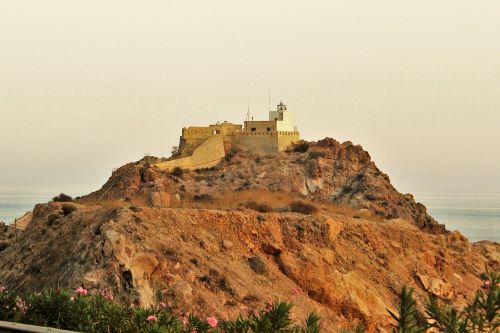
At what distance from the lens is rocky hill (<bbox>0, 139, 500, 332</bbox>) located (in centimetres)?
2291

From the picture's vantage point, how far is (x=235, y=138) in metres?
55.8

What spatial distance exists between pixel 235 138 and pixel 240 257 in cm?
2916

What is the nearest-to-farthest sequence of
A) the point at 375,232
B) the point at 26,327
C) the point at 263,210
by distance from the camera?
1. the point at 26,327
2. the point at 263,210
3. the point at 375,232

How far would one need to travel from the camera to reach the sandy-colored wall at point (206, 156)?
5209 centimetres

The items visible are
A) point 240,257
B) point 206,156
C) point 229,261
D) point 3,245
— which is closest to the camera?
point 229,261

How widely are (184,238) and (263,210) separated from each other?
7.80 metres

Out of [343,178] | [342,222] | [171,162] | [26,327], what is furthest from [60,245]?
[343,178]

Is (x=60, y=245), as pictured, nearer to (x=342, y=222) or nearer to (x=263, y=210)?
(x=263, y=210)

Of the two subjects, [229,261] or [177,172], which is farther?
[177,172]

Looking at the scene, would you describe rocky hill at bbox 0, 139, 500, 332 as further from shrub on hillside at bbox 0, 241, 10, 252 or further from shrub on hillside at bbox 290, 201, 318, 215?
shrub on hillside at bbox 0, 241, 10, 252

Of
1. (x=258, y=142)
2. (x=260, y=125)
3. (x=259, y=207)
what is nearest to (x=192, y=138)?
(x=258, y=142)

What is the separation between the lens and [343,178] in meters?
53.0

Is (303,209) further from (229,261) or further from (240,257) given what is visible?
(229,261)

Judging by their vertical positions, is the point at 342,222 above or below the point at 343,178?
below
